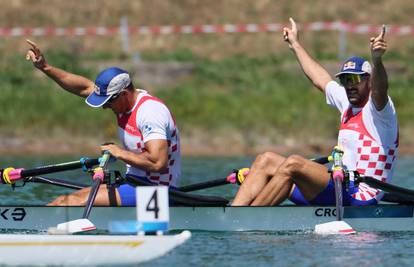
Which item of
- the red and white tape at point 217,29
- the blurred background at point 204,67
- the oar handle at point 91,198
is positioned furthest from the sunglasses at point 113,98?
the red and white tape at point 217,29

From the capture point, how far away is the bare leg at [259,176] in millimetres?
12719

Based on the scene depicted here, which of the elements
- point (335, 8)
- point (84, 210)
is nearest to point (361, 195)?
point (84, 210)

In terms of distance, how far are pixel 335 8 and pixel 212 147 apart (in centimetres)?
1477

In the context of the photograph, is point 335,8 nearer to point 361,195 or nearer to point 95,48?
point 95,48

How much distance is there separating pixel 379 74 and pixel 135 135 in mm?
2596

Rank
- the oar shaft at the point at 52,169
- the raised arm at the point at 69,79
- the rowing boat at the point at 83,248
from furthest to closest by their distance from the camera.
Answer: the raised arm at the point at 69,79
the oar shaft at the point at 52,169
the rowing boat at the point at 83,248

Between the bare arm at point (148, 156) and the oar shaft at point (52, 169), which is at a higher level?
the bare arm at point (148, 156)

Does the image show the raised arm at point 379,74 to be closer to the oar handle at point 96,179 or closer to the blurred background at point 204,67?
the oar handle at point 96,179

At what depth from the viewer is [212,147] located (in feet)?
78.0

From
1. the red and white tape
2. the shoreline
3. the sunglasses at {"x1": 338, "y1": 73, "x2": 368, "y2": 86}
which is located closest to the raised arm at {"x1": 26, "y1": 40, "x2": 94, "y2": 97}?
the sunglasses at {"x1": 338, "y1": 73, "x2": 368, "y2": 86}

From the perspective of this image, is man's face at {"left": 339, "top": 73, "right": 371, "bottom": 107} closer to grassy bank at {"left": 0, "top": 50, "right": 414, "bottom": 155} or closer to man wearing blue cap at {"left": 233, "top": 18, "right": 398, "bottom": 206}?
man wearing blue cap at {"left": 233, "top": 18, "right": 398, "bottom": 206}

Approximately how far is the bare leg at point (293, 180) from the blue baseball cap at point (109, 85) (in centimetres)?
183

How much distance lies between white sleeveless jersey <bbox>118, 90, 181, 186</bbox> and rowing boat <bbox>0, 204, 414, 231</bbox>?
17.3 inches

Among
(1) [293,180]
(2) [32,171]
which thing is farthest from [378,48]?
(2) [32,171]
